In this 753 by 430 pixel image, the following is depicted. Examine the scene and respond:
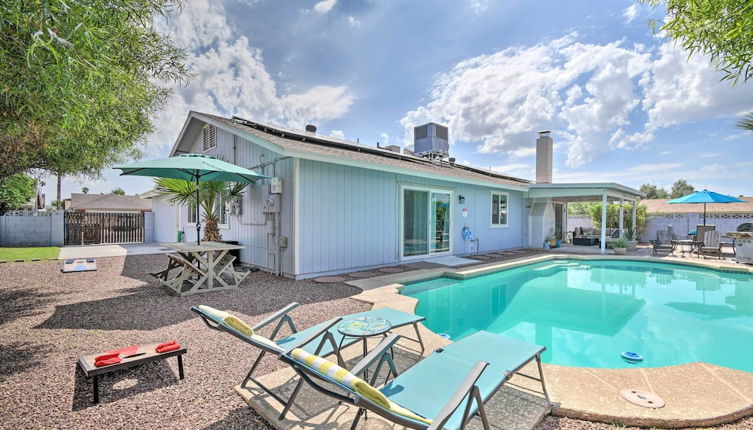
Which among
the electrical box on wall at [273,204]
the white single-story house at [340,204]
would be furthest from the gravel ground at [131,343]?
the electrical box on wall at [273,204]

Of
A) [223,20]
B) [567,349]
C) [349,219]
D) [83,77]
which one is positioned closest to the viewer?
[83,77]

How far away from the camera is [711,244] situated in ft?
38.0

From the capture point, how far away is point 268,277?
754 cm

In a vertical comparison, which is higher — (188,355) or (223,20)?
(223,20)

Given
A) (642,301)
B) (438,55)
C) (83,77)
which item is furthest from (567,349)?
(438,55)

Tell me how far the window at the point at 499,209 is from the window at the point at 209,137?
10.2 metres

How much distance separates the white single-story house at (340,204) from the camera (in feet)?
24.1

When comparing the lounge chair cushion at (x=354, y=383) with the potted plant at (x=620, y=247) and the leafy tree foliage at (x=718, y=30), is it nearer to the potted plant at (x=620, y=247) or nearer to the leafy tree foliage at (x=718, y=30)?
the leafy tree foliage at (x=718, y=30)

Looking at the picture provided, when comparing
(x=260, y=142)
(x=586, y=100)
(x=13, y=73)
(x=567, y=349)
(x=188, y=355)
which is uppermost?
(x=586, y=100)

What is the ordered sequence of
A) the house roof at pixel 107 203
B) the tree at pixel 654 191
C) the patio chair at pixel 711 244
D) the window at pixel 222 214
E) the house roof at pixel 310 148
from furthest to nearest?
the tree at pixel 654 191, the house roof at pixel 107 203, the patio chair at pixel 711 244, the window at pixel 222 214, the house roof at pixel 310 148

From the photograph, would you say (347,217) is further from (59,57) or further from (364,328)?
(59,57)

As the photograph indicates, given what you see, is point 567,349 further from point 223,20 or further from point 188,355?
point 223,20

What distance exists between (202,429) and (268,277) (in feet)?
18.1

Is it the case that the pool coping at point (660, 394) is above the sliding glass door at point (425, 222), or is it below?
below
